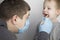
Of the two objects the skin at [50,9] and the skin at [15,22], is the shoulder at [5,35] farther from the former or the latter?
the skin at [50,9]

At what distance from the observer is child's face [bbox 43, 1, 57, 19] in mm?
1665

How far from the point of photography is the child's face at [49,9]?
167 centimetres

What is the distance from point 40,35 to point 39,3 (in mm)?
356

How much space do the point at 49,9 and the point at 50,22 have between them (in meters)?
0.12

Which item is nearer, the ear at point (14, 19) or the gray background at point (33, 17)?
the ear at point (14, 19)

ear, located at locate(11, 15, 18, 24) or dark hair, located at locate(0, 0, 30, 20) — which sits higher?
dark hair, located at locate(0, 0, 30, 20)

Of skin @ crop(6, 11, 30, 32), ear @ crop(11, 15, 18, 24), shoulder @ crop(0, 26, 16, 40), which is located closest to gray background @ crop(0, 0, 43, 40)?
skin @ crop(6, 11, 30, 32)

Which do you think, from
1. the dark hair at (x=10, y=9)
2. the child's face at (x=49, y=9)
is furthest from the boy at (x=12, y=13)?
the child's face at (x=49, y=9)

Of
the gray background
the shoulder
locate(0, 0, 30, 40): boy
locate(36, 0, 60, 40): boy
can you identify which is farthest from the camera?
the gray background

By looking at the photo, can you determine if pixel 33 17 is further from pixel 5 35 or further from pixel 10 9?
pixel 5 35

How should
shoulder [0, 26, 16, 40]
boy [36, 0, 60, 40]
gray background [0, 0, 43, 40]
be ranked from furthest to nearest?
1. gray background [0, 0, 43, 40]
2. boy [36, 0, 60, 40]
3. shoulder [0, 26, 16, 40]

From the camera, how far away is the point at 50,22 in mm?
1627

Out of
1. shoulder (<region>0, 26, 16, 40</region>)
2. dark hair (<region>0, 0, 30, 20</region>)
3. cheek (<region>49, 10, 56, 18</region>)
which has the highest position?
dark hair (<region>0, 0, 30, 20</region>)

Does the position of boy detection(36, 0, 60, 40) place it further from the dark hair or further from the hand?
the dark hair
